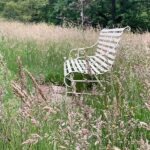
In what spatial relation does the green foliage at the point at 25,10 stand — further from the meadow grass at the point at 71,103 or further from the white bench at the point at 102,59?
the white bench at the point at 102,59

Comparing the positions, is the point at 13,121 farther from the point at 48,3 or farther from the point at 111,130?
the point at 48,3

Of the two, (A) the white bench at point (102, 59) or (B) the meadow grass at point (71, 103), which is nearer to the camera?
(B) the meadow grass at point (71, 103)

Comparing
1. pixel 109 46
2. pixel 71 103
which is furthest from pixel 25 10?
pixel 71 103

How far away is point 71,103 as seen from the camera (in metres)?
2.78

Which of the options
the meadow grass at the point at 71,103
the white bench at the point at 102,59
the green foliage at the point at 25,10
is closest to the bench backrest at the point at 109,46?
the white bench at the point at 102,59

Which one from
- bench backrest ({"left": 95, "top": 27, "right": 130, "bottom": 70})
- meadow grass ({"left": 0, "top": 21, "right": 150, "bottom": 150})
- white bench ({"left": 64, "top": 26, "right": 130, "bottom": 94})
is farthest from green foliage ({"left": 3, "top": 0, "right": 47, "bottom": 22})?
white bench ({"left": 64, "top": 26, "right": 130, "bottom": 94})

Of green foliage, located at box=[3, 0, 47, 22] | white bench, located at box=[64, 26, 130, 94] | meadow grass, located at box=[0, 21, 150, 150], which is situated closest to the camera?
meadow grass, located at box=[0, 21, 150, 150]

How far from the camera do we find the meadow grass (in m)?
1.85

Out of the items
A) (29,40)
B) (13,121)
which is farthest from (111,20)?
(13,121)

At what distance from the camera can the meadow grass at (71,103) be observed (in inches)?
72.9

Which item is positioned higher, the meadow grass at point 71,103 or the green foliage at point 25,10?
the meadow grass at point 71,103

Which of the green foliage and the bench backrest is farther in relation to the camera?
the green foliage

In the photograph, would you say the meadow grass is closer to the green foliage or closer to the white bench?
the white bench

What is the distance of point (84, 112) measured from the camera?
2.05 metres
